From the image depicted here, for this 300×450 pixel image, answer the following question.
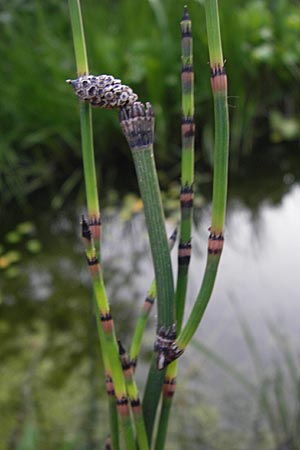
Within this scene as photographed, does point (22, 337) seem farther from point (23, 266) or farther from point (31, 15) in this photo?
point (31, 15)

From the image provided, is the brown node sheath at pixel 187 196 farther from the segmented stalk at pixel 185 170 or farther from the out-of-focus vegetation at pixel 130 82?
the out-of-focus vegetation at pixel 130 82

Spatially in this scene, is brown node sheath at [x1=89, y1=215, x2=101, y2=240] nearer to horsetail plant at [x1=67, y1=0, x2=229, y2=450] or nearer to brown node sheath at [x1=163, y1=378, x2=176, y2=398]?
horsetail plant at [x1=67, y1=0, x2=229, y2=450]

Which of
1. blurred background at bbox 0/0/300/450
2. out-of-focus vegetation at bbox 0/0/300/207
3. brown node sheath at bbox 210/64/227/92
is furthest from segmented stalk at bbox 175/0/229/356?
out-of-focus vegetation at bbox 0/0/300/207

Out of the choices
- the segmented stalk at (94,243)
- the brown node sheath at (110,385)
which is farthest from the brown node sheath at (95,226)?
the brown node sheath at (110,385)

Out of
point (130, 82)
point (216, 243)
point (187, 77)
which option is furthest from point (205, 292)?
point (130, 82)

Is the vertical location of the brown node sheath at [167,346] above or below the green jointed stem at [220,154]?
below

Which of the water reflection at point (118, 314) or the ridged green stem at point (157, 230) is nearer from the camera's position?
the ridged green stem at point (157, 230)

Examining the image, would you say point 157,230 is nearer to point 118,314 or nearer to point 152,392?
point 152,392

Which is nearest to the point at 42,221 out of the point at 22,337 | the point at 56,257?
the point at 56,257
